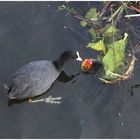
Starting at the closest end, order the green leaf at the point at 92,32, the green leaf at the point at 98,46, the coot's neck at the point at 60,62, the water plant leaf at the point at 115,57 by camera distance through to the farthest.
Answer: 1. the coot's neck at the point at 60,62
2. the water plant leaf at the point at 115,57
3. the green leaf at the point at 98,46
4. the green leaf at the point at 92,32

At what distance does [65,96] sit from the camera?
280 inches

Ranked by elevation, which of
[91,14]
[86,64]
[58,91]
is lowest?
[58,91]

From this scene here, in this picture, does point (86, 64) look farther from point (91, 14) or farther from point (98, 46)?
point (91, 14)

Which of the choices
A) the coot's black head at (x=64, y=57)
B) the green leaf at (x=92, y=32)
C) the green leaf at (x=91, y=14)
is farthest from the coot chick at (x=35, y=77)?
the green leaf at (x=91, y=14)

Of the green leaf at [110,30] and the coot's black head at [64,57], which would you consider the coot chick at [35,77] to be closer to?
the coot's black head at [64,57]

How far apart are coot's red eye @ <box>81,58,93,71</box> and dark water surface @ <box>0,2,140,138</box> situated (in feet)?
0.36

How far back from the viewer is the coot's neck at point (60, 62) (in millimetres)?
7328

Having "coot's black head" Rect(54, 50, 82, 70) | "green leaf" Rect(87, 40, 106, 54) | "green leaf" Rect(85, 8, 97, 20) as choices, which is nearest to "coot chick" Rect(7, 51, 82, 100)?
"coot's black head" Rect(54, 50, 82, 70)

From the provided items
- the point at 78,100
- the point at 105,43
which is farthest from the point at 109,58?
the point at 78,100

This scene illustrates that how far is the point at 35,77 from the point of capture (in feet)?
22.7

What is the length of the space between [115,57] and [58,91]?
107 cm

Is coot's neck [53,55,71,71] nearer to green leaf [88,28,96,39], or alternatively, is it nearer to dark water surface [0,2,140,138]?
dark water surface [0,2,140,138]

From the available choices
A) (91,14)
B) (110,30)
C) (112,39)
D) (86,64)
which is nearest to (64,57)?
(86,64)

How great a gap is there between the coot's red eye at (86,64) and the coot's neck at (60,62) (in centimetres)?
25
